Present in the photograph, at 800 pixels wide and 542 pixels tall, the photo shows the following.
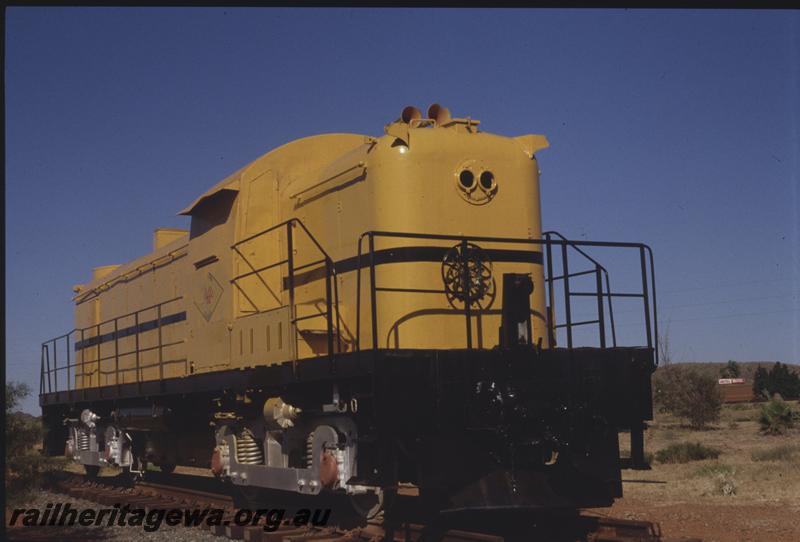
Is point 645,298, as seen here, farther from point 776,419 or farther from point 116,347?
point 776,419

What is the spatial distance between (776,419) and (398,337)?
20224mm

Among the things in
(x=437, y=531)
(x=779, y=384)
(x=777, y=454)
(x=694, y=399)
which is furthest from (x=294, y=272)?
(x=779, y=384)

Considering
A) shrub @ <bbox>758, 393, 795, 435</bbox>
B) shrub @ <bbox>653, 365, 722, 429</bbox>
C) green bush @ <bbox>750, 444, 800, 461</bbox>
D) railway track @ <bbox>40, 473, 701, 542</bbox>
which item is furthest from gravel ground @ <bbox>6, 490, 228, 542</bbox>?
shrub @ <bbox>653, 365, 722, 429</bbox>

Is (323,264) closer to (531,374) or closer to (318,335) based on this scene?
(318,335)

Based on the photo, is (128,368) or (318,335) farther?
(128,368)

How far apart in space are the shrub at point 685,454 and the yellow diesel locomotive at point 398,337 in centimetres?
1055

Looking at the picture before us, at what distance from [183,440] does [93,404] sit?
382 centimetres

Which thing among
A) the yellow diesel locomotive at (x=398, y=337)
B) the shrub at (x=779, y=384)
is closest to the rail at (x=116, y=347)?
the yellow diesel locomotive at (x=398, y=337)

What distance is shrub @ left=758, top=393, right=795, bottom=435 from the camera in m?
25.8

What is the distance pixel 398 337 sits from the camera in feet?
29.4

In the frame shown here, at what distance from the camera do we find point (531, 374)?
27.2ft

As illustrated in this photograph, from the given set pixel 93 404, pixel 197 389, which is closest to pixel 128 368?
pixel 93 404

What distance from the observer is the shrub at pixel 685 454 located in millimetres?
19078

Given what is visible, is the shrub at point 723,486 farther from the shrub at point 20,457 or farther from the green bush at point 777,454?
the shrub at point 20,457
